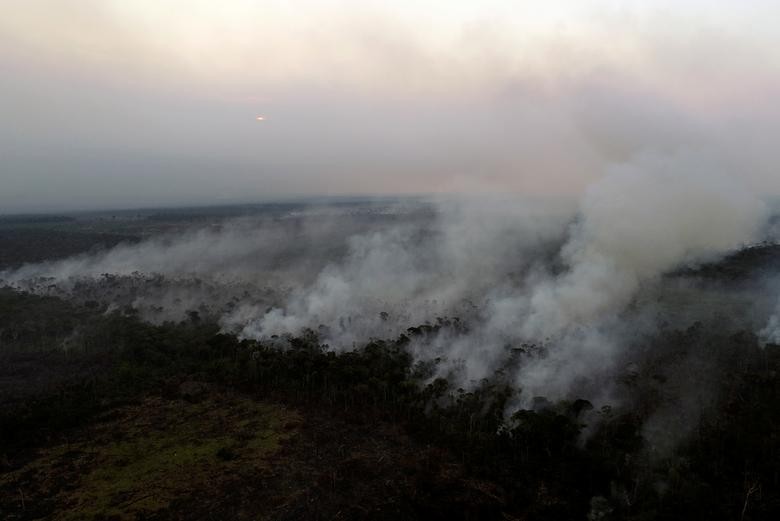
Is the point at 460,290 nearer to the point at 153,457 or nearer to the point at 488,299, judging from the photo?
the point at 488,299

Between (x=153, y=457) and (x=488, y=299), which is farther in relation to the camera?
(x=488, y=299)

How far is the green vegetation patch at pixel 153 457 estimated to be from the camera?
23719 mm

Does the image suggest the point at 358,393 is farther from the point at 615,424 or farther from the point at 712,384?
the point at 712,384

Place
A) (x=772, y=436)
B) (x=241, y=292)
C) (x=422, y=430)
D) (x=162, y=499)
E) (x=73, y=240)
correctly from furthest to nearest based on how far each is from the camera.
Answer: (x=73, y=240), (x=241, y=292), (x=422, y=430), (x=772, y=436), (x=162, y=499)

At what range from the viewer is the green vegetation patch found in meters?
23.7

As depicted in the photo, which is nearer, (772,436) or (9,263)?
(772,436)

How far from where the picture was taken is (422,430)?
3006cm

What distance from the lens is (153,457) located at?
27250mm

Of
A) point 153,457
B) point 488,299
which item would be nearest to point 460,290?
point 488,299

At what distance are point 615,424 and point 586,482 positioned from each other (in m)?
5.05

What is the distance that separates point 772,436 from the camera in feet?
83.3

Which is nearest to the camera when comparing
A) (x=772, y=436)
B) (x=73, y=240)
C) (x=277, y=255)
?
(x=772, y=436)

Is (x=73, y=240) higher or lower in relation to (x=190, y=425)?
higher

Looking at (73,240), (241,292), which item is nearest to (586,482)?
(241,292)
